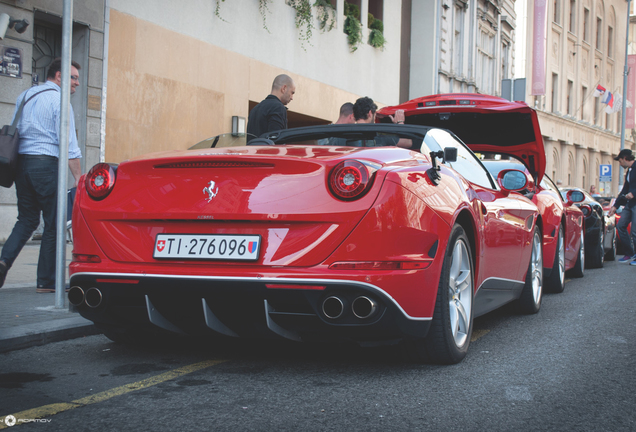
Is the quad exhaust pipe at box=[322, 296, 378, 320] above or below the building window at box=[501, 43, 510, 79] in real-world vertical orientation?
below

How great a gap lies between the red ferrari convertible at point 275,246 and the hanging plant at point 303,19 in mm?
13691

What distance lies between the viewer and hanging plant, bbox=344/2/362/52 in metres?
19.5

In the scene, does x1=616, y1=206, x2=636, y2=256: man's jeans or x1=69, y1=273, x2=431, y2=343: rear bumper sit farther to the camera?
x1=616, y1=206, x2=636, y2=256: man's jeans

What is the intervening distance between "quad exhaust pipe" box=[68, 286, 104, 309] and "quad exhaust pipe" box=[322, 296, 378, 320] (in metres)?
1.12

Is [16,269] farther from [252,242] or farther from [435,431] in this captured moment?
[435,431]

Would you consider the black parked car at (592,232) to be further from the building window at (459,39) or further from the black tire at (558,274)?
the building window at (459,39)

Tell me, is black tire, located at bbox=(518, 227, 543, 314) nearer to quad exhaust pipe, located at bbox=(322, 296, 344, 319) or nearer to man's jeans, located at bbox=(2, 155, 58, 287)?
quad exhaust pipe, located at bbox=(322, 296, 344, 319)

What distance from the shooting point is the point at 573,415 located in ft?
10.2

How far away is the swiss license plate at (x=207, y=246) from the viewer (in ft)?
11.5

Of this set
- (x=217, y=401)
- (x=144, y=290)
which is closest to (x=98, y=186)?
(x=144, y=290)

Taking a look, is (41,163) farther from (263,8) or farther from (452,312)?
(263,8)

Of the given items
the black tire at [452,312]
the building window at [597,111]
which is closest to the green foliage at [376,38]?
the black tire at [452,312]

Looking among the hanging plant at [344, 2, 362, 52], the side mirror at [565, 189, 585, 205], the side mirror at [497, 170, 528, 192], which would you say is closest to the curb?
the side mirror at [497, 170, 528, 192]

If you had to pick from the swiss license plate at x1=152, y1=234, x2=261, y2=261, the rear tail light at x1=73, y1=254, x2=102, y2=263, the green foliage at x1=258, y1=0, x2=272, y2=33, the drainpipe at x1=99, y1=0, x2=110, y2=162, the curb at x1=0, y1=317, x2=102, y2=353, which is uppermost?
the green foliage at x1=258, y1=0, x2=272, y2=33
